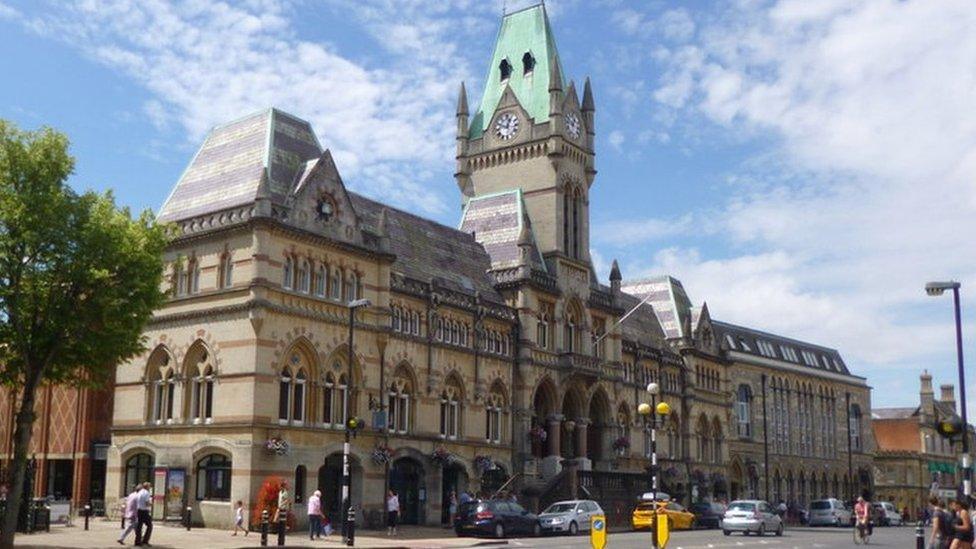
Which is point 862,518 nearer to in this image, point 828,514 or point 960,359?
point 960,359

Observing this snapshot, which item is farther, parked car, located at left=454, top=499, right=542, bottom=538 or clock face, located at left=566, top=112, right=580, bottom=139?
clock face, located at left=566, top=112, right=580, bottom=139

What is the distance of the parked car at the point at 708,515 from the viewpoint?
2336 inches

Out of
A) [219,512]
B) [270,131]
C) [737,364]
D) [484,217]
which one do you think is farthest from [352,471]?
[737,364]

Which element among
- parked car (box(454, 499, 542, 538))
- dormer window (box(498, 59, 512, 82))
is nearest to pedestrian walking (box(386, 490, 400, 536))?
parked car (box(454, 499, 542, 538))

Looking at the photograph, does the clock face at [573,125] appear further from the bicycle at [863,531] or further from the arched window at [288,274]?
the bicycle at [863,531]

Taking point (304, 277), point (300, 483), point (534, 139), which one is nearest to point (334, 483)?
point (300, 483)

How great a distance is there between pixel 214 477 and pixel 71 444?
34.7ft

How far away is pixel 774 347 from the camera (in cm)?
9462

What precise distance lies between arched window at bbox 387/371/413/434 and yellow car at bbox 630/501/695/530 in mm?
12522

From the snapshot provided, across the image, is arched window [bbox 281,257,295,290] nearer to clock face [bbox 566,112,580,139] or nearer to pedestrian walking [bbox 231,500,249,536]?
pedestrian walking [bbox 231,500,249,536]

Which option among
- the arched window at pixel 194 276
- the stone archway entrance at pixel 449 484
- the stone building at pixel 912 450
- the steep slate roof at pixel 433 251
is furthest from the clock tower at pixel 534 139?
the stone building at pixel 912 450

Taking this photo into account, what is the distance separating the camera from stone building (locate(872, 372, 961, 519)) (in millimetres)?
109938

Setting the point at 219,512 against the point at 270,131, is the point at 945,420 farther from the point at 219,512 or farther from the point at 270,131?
the point at 270,131

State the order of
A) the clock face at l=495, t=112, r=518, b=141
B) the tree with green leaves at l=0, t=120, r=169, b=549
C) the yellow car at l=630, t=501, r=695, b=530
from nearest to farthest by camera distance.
Result: the tree with green leaves at l=0, t=120, r=169, b=549 → the yellow car at l=630, t=501, r=695, b=530 → the clock face at l=495, t=112, r=518, b=141
